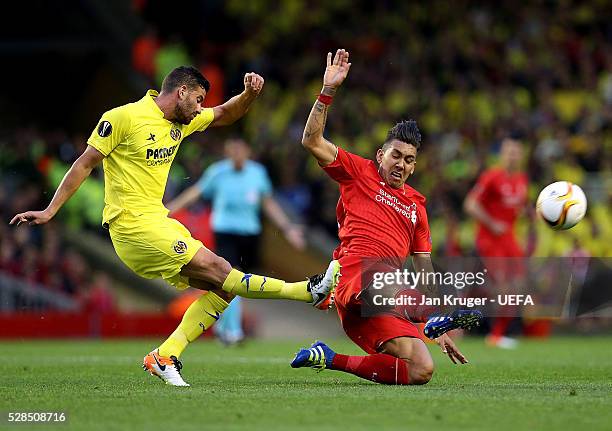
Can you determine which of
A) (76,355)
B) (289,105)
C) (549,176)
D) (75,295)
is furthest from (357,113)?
(76,355)

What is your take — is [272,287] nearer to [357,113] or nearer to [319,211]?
[319,211]

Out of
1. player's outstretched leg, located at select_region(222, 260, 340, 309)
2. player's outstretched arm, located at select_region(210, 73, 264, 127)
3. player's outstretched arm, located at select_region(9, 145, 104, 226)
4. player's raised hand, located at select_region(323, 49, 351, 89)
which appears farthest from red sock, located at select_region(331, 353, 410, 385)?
player's outstretched arm, located at select_region(9, 145, 104, 226)

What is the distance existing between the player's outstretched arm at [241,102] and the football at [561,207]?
2.71 meters

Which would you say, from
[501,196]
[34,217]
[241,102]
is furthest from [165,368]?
[501,196]

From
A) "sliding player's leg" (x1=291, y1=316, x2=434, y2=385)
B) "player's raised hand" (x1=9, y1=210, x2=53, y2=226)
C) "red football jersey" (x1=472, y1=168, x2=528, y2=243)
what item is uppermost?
"red football jersey" (x1=472, y1=168, x2=528, y2=243)

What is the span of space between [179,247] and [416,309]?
189cm

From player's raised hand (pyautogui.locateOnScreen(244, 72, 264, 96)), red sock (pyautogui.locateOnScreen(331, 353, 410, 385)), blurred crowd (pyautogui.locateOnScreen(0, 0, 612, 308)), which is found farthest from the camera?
blurred crowd (pyautogui.locateOnScreen(0, 0, 612, 308))

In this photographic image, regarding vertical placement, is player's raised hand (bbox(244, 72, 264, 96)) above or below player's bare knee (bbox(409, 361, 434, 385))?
above

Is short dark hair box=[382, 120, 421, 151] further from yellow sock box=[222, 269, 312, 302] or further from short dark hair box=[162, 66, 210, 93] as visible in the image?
short dark hair box=[162, 66, 210, 93]

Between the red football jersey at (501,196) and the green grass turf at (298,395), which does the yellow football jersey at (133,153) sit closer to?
the green grass turf at (298,395)

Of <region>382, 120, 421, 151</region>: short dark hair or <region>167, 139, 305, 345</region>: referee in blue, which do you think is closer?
<region>382, 120, 421, 151</region>: short dark hair

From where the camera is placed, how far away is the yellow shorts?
333 inches

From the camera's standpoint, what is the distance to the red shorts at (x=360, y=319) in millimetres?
8461

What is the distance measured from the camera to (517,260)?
14883 millimetres
